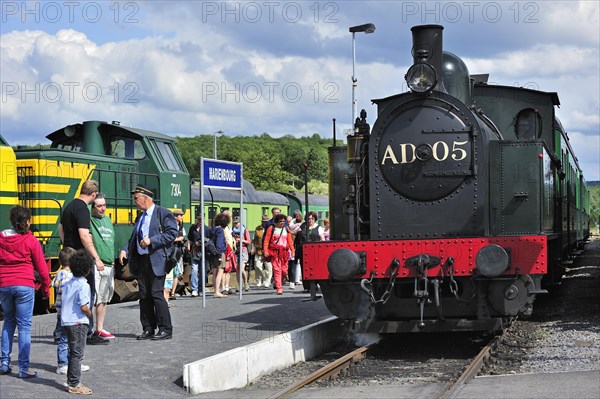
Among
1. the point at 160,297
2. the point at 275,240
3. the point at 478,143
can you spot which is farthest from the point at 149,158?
the point at 478,143

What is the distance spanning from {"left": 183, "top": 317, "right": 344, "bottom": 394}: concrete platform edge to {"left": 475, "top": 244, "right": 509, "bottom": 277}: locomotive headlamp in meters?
2.37

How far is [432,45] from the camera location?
10.4 m

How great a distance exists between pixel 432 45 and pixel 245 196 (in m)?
21.6

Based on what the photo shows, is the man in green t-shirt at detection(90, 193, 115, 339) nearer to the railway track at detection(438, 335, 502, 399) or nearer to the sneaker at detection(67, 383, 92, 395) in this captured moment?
the sneaker at detection(67, 383, 92, 395)

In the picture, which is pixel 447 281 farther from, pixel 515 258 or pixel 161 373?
pixel 161 373

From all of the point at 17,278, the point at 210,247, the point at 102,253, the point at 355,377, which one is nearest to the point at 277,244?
the point at 210,247

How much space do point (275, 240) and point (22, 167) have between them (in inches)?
204

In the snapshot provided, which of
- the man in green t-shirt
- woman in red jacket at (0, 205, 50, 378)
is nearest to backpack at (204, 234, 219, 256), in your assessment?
the man in green t-shirt

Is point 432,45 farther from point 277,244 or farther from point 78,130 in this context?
point 78,130

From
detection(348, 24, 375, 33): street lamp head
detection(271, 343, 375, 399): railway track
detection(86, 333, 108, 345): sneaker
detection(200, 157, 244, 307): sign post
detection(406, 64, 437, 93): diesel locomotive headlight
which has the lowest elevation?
detection(271, 343, 375, 399): railway track

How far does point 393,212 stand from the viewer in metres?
10.5

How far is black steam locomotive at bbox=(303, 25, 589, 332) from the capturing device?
9633 millimetres

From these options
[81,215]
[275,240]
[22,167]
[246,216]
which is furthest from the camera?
[246,216]

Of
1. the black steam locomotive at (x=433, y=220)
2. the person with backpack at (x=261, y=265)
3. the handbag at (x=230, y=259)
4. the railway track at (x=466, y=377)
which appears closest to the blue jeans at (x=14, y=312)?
the black steam locomotive at (x=433, y=220)
